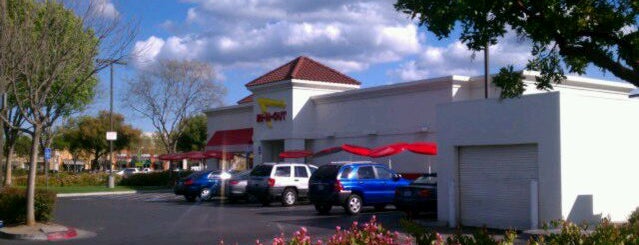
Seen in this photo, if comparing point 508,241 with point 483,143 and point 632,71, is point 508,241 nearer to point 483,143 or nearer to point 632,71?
point 632,71

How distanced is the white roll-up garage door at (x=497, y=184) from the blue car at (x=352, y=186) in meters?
4.22

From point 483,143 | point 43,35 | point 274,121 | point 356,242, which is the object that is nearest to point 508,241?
point 356,242

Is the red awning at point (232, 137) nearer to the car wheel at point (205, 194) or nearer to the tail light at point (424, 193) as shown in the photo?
the car wheel at point (205, 194)

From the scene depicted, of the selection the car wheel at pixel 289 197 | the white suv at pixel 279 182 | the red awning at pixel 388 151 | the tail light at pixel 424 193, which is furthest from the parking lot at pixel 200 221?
the red awning at pixel 388 151

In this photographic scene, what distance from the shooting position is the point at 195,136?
2916 inches

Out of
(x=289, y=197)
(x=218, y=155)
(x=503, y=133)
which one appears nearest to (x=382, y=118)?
(x=289, y=197)

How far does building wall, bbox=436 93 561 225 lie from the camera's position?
1645cm

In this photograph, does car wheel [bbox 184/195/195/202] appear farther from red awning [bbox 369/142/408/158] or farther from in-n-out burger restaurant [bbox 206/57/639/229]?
in-n-out burger restaurant [bbox 206/57/639/229]

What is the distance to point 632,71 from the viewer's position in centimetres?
855

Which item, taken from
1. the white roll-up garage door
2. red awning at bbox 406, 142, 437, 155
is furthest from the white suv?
the white roll-up garage door

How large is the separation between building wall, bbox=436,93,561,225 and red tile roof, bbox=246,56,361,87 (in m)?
18.3

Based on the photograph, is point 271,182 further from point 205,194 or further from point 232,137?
point 232,137

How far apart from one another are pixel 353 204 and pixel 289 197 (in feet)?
17.4

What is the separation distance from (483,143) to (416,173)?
1307 cm
